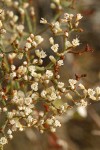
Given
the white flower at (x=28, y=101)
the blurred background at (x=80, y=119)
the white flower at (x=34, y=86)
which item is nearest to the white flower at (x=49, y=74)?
the white flower at (x=34, y=86)

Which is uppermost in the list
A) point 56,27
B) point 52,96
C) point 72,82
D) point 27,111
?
point 56,27

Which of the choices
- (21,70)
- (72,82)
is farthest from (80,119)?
(21,70)

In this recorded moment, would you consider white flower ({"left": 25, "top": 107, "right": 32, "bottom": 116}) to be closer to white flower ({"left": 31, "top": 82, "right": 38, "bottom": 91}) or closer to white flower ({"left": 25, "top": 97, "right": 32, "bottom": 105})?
white flower ({"left": 25, "top": 97, "right": 32, "bottom": 105})

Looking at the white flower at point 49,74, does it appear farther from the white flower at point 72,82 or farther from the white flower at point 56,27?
the white flower at point 56,27

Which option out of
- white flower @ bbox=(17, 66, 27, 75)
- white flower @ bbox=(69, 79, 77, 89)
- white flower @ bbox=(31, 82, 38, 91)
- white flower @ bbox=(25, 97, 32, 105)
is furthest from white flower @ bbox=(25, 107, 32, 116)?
white flower @ bbox=(69, 79, 77, 89)

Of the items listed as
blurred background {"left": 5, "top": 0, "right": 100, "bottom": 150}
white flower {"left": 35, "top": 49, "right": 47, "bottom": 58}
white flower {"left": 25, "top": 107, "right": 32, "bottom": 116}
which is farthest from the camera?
blurred background {"left": 5, "top": 0, "right": 100, "bottom": 150}

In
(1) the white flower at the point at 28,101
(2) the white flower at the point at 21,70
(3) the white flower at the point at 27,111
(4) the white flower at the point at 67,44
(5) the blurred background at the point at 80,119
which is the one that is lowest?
(3) the white flower at the point at 27,111

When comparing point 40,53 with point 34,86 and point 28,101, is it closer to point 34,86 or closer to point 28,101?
point 34,86

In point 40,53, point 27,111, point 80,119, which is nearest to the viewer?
point 27,111

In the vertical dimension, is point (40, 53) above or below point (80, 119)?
below
